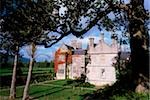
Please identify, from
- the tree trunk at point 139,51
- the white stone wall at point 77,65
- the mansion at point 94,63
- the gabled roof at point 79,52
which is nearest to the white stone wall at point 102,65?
the mansion at point 94,63

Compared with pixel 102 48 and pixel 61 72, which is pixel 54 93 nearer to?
pixel 102 48

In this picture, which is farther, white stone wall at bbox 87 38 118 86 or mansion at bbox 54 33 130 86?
mansion at bbox 54 33 130 86

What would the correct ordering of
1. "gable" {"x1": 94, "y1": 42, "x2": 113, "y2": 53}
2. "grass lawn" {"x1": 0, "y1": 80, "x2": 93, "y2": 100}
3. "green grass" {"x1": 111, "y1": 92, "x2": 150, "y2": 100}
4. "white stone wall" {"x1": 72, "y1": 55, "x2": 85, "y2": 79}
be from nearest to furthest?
1. "green grass" {"x1": 111, "y1": 92, "x2": 150, "y2": 100}
2. "grass lawn" {"x1": 0, "y1": 80, "x2": 93, "y2": 100}
3. "gable" {"x1": 94, "y1": 42, "x2": 113, "y2": 53}
4. "white stone wall" {"x1": 72, "y1": 55, "x2": 85, "y2": 79}

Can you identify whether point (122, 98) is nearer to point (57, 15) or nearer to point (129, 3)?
point (129, 3)

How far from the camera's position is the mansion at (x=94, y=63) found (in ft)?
195

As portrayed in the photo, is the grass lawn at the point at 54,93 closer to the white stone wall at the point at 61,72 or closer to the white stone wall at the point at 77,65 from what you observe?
the white stone wall at the point at 77,65

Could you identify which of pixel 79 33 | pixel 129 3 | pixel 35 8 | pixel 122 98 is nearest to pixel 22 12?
pixel 35 8

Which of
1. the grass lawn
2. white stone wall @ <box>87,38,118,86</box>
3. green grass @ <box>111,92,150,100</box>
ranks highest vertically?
white stone wall @ <box>87,38,118,86</box>

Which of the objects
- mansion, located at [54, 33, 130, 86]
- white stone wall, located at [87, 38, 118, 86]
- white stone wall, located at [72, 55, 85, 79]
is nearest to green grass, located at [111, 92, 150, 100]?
mansion, located at [54, 33, 130, 86]

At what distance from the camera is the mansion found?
195 ft

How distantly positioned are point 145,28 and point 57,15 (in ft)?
24.5

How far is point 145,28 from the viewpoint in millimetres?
20391

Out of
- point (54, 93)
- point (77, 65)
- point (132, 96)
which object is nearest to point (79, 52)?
point (77, 65)

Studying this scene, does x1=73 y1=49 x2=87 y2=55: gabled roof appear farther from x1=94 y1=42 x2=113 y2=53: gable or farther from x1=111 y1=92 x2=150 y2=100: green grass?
x1=111 y1=92 x2=150 y2=100: green grass
